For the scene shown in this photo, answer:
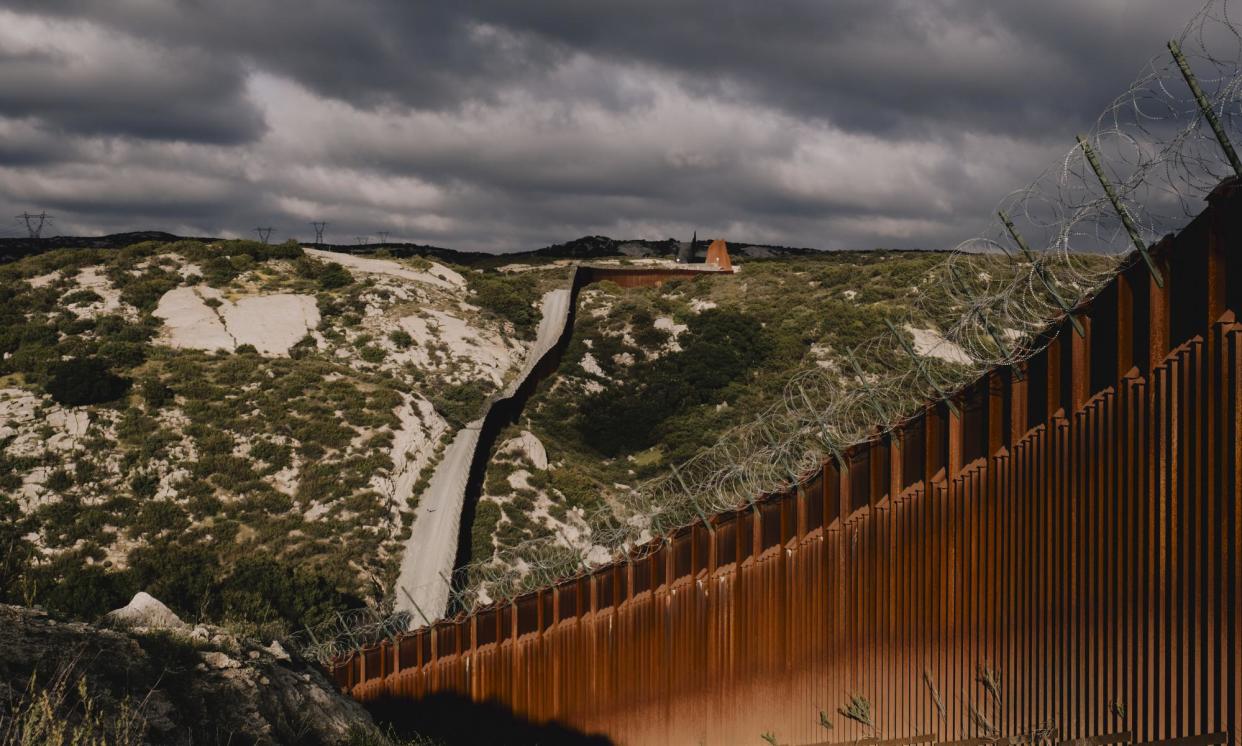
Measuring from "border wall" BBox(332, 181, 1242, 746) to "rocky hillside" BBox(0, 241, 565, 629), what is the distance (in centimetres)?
1105

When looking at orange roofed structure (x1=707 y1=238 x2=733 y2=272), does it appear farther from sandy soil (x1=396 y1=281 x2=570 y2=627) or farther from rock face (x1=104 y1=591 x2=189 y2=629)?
rock face (x1=104 y1=591 x2=189 y2=629)

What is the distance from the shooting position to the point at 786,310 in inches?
2013

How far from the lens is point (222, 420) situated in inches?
1283

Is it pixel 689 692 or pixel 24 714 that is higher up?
pixel 24 714

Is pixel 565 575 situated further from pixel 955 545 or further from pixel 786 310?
pixel 786 310

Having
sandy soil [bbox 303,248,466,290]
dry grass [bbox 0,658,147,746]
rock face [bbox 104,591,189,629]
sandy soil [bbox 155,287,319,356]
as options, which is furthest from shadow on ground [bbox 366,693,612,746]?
sandy soil [bbox 303,248,466,290]

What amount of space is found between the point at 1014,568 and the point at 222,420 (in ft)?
103

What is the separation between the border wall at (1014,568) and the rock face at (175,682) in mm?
4583

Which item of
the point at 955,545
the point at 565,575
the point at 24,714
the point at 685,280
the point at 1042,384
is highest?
the point at 685,280

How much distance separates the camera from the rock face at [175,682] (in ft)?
22.3

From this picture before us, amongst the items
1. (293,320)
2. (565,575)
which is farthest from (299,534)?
(293,320)

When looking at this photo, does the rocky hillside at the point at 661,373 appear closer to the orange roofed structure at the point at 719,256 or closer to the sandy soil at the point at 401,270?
the orange roofed structure at the point at 719,256

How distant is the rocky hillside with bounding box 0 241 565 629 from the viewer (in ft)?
77.3

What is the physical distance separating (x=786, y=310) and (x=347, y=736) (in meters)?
44.4
